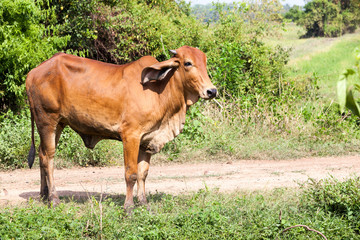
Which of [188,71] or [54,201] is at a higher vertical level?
[188,71]

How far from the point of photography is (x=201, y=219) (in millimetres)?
4738

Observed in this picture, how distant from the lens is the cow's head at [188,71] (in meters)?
4.95

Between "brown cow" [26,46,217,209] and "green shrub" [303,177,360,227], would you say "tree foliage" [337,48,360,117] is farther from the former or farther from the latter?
"green shrub" [303,177,360,227]

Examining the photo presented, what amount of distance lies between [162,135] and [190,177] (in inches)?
92.1

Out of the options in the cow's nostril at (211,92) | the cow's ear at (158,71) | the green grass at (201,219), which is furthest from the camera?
the cow's ear at (158,71)

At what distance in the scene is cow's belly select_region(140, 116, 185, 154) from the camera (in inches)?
203

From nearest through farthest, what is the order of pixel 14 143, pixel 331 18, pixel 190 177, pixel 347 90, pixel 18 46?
pixel 347 90
pixel 190 177
pixel 14 143
pixel 18 46
pixel 331 18

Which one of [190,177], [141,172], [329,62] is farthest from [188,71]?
[329,62]

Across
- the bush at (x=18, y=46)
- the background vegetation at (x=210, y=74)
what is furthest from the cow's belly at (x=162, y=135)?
the bush at (x=18, y=46)

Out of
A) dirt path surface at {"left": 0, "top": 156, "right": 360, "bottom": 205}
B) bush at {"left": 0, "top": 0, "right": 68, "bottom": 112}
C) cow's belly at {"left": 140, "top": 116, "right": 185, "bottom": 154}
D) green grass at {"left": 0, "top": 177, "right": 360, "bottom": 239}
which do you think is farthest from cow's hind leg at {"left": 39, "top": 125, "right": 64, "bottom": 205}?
bush at {"left": 0, "top": 0, "right": 68, "bottom": 112}

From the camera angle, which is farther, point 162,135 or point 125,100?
point 162,135

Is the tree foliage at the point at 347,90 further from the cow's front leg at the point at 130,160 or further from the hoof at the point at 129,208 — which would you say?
the hoof at the point at 129,208

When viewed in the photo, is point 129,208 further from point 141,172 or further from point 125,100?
point 125,100

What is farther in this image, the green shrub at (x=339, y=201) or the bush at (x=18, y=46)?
the bush at (x=18, y=46)
